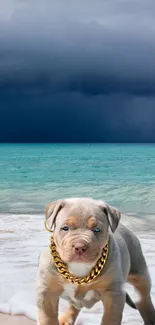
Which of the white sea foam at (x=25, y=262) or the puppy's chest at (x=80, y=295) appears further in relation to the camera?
the white sea foam at (x=25, y=262)

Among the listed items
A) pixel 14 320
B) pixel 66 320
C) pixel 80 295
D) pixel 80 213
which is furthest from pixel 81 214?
pixel 14 320

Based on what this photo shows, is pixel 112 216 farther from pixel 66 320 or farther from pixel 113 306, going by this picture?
pixel 66 320

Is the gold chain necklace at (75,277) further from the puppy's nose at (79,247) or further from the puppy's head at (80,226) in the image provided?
the puppy's nose at (79,247)

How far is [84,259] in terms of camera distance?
10.1 ft

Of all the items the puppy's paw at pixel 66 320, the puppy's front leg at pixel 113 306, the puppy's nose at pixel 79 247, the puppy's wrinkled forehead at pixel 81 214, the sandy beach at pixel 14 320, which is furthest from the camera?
the sandy beach at pixel 14 320

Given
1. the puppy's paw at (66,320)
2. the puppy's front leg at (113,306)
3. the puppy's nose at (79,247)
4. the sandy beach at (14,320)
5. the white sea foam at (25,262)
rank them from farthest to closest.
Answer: the white sea foam at (25,262)
the sandy beach at (14,320)
the puppy's paw at (66,320)
the puppy's front leg at (113,306)
the puppy's nose at (79,247)

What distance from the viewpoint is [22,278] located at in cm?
570

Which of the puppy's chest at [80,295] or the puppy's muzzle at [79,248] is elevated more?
the puppy's muzzle at [79,248]

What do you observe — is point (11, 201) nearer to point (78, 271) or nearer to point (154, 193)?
point (154, 193)

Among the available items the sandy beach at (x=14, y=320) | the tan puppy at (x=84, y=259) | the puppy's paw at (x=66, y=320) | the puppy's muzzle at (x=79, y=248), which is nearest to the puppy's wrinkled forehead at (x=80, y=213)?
the tan puppy at (x=84, y=259)

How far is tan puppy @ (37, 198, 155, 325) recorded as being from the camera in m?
3.09

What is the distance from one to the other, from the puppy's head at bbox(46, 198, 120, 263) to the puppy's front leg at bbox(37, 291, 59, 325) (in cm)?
31

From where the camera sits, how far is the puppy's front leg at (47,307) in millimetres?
3371

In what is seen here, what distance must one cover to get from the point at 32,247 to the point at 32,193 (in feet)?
41.8
